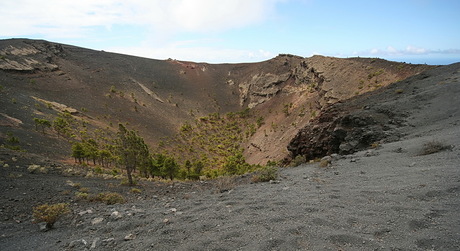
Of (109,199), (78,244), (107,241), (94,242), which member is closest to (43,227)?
(78,244)

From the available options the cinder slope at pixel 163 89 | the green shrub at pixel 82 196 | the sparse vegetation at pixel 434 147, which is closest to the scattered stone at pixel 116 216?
the green shrub at pixel 82 196

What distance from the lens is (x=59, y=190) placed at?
1047 cm

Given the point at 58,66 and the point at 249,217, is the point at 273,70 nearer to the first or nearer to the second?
the point at 58,66

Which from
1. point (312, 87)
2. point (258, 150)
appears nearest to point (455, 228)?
point (258, 150)

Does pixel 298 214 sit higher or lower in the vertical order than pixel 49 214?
higher

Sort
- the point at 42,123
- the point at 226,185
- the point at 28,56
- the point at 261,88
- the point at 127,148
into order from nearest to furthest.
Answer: the point at 226,185
the point at 127,148
the point at 42,123
the point at 28,56
the point at 261,88

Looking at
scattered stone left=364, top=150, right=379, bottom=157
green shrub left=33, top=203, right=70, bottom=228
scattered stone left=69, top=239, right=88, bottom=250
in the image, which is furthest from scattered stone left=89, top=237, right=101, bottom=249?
scattered stone left=364, top=150, right=379, bottom=157

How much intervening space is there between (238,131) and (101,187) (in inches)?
1707

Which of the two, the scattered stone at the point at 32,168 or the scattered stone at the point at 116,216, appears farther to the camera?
the scattered stone at the point at 32,168

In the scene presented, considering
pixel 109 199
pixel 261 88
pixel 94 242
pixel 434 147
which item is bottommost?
pixel 109 199

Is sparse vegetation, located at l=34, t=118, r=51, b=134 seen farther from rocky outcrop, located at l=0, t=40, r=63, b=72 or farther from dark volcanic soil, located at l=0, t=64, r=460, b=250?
rocky outcrop, located at l=0, t=40, r=63, b=72

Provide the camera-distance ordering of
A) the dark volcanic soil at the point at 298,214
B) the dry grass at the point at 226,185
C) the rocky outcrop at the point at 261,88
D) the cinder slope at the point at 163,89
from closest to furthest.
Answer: the dark volcanic soil at the point at 298,214 → the dry grass at the point at 226,185 → the cinder slope at the point at 163,89 → the rocky outcrop at the point at 261,88

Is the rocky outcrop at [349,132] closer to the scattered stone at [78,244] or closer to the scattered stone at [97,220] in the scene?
the scattered stone at [97,220]

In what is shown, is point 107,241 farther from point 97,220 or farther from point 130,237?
point 97,220
